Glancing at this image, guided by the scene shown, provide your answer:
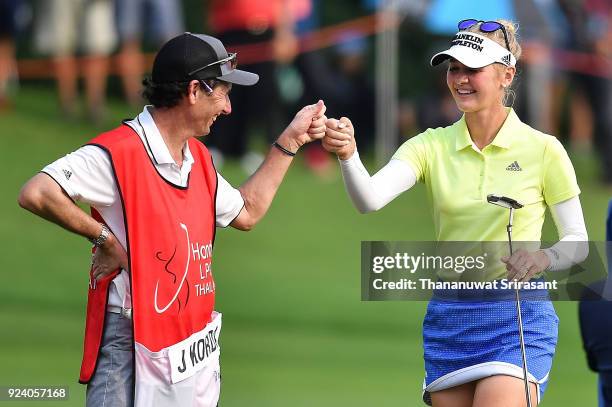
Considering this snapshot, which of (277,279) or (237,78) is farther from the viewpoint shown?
(277,279)

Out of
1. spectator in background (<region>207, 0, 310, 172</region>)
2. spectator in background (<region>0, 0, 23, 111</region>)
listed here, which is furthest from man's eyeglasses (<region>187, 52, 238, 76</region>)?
spectator in background (<region>0, 0, 23, 111</region>)

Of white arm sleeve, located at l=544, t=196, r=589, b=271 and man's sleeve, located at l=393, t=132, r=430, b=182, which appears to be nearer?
white arm sleeve, located at l=544, t=196, r=589, b=271

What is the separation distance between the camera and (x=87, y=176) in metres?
4.62

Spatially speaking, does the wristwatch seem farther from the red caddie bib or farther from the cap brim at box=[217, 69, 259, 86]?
the cap brim at box=[217, 69, 259, 86]

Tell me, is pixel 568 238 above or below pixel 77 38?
below

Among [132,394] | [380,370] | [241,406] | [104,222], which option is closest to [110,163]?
[104,222]

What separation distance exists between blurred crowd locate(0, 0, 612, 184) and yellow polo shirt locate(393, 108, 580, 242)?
22.4ft

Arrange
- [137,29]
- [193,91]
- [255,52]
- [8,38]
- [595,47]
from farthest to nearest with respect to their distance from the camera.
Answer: [595,47], [255,52], [137,29], [8,38], [193,91]

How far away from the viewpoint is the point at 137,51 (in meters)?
12.1

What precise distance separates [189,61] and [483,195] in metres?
1.18

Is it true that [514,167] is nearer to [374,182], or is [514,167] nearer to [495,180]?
[495,180]

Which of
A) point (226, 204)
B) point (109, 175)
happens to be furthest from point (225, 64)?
point (109, 175)

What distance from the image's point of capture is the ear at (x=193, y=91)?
4863 millimetres

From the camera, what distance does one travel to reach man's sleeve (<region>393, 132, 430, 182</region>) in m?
5.12
